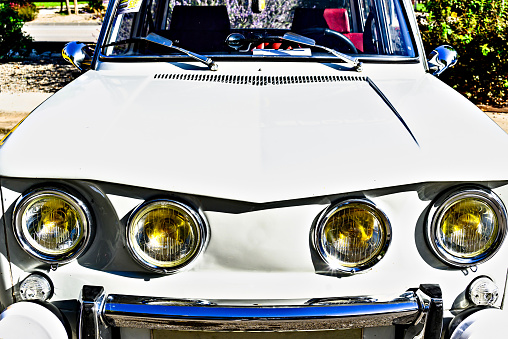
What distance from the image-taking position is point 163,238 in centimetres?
186

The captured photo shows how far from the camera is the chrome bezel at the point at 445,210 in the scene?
1832mm

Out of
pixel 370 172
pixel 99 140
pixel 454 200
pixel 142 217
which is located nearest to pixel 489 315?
pixel 454 200

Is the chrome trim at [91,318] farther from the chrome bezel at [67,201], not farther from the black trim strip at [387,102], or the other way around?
the black trim strip at [387,102]

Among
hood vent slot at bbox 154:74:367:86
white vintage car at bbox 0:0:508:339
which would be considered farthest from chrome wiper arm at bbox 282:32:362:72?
white vintage car at bbox 0:0:508:339

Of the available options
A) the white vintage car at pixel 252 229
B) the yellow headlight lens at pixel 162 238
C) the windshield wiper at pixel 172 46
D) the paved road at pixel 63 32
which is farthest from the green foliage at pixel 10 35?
the yellow headlight lens at pixel 162 238

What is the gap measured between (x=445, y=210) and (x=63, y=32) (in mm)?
19849

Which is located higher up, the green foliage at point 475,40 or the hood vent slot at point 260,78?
the hood vent slot at point 260,78

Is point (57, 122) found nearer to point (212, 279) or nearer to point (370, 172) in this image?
point (212, 279)

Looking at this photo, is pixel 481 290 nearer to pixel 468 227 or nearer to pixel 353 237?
pixel 468 227

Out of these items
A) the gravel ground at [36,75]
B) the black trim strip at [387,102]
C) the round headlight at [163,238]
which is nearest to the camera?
the round headlight at [163,238]

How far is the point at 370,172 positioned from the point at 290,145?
0.92 ft

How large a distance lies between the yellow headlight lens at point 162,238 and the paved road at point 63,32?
1575 cm

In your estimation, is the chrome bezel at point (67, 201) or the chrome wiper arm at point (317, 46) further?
the chrome wiper arm at point (317, 46)

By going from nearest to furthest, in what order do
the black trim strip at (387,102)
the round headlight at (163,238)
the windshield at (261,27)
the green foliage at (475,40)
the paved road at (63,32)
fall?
the round headlight at (163,238) → the black trim strip at (387,102) → the windshield at (261,27) → the green foliage at (475,40) → the paved road at (63,32)
